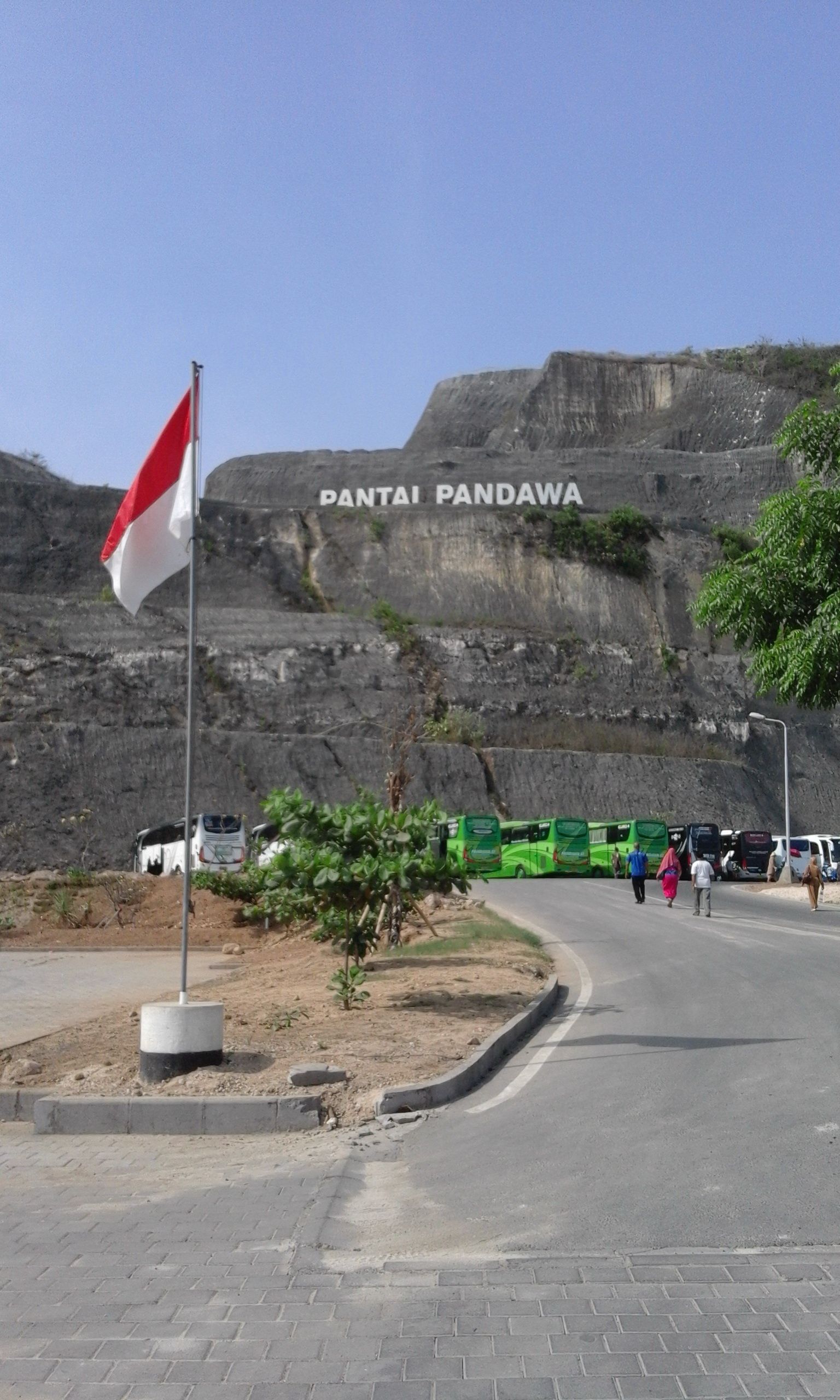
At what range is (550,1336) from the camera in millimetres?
4527

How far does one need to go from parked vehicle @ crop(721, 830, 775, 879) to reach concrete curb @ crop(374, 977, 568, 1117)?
1541 inches

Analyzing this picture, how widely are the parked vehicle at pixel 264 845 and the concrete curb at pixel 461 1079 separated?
311 cm

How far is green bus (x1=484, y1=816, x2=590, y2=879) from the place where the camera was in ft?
161

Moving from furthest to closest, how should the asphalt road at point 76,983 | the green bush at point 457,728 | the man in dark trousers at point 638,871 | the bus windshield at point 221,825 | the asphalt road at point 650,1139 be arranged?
the green bush at point 457,728 → the bus windshield at point 221,825 → the man in dark trousers at point 638,871 → the asphalt road at point 76,983 → the asphalt road at point 650,1139

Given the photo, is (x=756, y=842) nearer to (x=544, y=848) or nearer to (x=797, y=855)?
(x=797, y=855)

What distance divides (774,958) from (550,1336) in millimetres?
14197

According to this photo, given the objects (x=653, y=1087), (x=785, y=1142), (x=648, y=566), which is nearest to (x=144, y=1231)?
(x=785, y=1142)

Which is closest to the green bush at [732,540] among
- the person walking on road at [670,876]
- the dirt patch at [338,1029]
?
the person walking on road at [670,876]

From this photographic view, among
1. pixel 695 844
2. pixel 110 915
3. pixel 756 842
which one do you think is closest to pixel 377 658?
pixel 695 844

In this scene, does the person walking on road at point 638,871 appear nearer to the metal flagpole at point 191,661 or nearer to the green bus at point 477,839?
the green bus at point 477,839

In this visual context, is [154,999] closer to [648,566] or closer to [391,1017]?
[391,1017]

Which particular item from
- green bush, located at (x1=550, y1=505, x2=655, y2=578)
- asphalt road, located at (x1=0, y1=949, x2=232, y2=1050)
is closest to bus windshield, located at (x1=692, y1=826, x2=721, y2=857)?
green bush, located at (x1=550, y1=505, x2=655, y2=578)

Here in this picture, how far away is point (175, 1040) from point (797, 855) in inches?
1726

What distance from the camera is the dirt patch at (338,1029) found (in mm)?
9289
